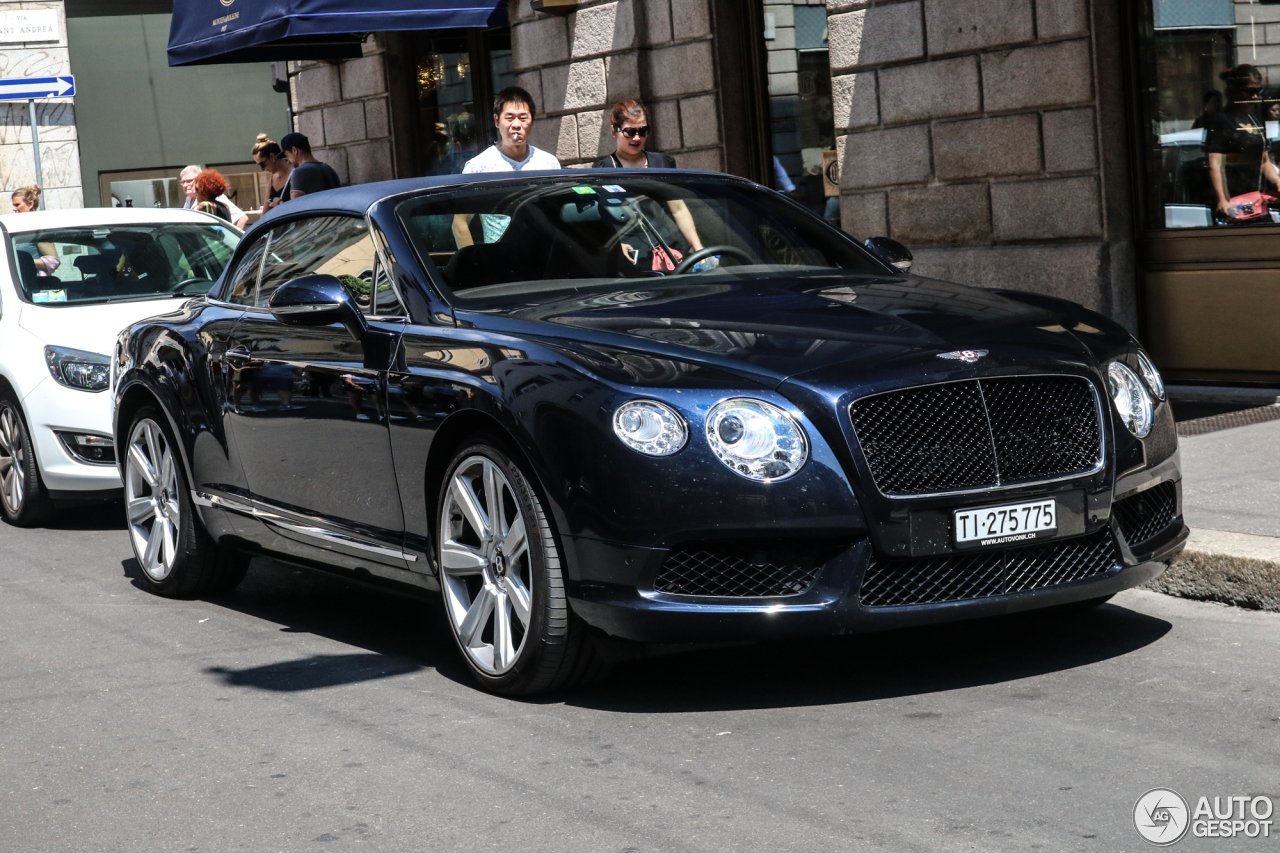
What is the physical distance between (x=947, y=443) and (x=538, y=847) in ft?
5.06

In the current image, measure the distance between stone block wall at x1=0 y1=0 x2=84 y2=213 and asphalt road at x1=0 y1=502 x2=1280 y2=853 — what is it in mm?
22624

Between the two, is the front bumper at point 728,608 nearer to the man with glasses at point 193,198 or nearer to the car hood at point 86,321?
the car hood at point 86,321

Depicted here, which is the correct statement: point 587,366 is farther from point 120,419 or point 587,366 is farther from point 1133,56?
point 1133,56

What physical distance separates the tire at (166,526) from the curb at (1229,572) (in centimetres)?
341

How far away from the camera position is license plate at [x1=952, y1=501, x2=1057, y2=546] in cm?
453

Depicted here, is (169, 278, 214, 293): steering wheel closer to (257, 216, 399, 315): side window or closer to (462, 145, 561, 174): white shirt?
(462, 145, 561, 174): white shirt

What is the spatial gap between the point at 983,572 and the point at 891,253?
1808 millimetres

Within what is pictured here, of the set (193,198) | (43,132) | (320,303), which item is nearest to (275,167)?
(193,198)

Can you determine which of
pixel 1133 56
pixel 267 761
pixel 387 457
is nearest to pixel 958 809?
pixel 267 761

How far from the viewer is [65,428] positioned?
8875 millimetres

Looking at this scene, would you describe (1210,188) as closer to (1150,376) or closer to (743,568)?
(1150,376)

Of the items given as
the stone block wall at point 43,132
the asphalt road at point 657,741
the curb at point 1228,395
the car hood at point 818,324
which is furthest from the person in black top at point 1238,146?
the stone block wall at point 43,132

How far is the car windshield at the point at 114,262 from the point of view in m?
9.66

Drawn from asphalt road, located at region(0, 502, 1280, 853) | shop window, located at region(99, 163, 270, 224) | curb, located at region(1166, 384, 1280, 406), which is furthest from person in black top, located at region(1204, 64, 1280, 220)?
shop window, located at region(99, 163, 270, 224)
